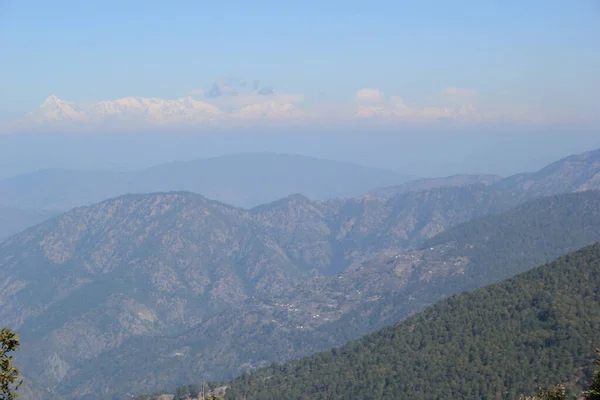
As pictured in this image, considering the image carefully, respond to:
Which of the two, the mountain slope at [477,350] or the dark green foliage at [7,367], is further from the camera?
the mountain slope at [477,350]

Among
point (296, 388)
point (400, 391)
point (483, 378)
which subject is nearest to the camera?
point (483, 378)

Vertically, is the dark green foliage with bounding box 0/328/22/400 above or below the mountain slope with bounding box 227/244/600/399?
above

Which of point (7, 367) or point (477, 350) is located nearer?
point (7, 367)

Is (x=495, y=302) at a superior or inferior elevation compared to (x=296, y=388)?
superior

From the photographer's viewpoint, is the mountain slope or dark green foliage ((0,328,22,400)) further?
the mountain slope

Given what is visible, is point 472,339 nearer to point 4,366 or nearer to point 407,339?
point 407,339

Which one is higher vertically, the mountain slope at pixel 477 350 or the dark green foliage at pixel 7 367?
Result: the dark green foliage at pixel 7 367

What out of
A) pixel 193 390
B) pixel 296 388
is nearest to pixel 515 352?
pixel 296 388

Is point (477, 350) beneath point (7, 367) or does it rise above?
beneath
